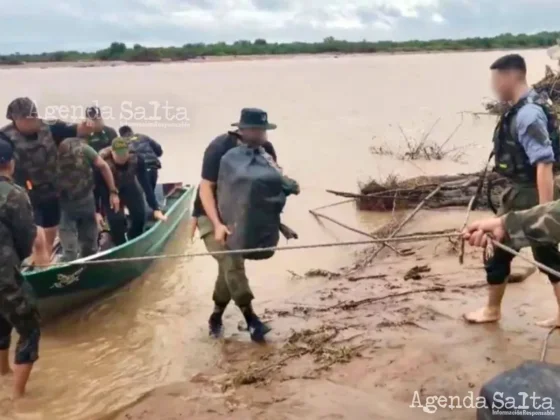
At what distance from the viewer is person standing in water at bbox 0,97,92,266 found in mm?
6246

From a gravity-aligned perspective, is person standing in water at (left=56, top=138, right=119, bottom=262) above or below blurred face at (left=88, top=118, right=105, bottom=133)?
below

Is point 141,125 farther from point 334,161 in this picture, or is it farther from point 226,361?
point 226,361

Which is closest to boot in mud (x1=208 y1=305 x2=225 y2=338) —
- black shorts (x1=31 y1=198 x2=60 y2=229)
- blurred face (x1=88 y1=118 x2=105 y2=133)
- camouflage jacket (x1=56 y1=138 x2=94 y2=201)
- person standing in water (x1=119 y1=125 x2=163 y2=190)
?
camouflage jacket (x1=56 y1=138 x2=94 y2=201)

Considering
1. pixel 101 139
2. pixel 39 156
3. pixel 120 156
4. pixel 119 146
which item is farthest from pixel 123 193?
pixel 39 156

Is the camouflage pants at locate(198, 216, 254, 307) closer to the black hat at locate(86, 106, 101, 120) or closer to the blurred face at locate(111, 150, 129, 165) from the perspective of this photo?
the black hat at locate(86, 106, 101, 120)

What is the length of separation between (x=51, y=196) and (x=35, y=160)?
1.78 feet

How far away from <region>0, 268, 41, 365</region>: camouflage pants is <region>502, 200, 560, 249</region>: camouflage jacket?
3.10m

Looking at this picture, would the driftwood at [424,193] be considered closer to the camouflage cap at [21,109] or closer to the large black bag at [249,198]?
the large black bag at [249,198]

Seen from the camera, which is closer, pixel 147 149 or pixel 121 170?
pixel 121 170

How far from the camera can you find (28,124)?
20.6 feet

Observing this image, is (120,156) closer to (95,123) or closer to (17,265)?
(95,123)

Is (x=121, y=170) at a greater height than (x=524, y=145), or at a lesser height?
lesser

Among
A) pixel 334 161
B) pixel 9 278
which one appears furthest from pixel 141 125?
pixel 9 278

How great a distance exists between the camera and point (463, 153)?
17062 mm
